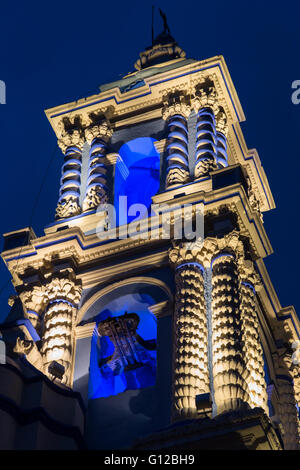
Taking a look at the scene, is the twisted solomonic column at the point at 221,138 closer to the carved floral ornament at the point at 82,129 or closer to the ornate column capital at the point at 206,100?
the ornate column capital at the point at 206,100

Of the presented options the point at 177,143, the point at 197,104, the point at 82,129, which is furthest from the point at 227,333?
the point at 82,129

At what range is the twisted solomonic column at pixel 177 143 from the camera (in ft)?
104

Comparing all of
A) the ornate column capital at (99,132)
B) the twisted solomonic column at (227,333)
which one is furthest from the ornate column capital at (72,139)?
the twisted solomonic column at (227,333)

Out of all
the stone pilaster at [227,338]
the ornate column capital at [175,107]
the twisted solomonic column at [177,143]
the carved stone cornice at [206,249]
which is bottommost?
the stone pilaster at [227,338]

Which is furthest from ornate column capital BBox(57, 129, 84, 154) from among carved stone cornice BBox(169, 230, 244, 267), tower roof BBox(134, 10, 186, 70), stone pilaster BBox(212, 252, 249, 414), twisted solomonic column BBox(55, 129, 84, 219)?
stone pilaster BBox(212, 252, 249, 414)

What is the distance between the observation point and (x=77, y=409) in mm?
24922

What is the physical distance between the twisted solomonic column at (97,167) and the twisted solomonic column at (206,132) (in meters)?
2.99

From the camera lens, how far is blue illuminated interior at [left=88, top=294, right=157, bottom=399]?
27.2 metres

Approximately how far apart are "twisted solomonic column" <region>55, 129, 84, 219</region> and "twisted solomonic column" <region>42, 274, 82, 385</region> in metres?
3.87

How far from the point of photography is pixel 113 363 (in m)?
27.2

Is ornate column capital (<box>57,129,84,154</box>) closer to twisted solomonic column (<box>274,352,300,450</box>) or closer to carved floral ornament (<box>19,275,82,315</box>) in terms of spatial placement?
carved floral ornament (<box>19,275,82,315</box>)

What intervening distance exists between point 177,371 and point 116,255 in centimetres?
598
